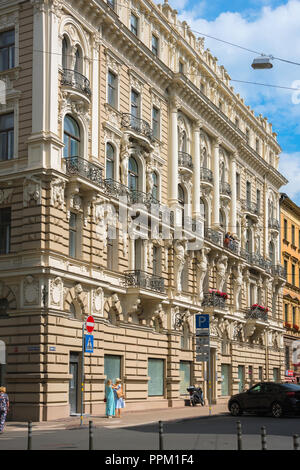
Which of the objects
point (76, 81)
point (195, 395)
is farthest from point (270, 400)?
point (76, 81)

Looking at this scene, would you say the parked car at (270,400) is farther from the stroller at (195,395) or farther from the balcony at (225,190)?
the balcony at (225,190)

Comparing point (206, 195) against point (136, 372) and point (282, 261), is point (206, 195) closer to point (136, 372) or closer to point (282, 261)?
point (136, 372)

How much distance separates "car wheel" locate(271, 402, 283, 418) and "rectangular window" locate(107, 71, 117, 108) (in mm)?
16362

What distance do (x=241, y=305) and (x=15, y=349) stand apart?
2821 centimetres

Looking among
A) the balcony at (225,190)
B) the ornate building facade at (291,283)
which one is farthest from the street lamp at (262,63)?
the ornate building facade at (291,283)

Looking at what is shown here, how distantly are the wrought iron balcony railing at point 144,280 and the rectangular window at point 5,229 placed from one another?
7.15m

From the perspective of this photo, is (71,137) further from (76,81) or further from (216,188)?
(216,188)

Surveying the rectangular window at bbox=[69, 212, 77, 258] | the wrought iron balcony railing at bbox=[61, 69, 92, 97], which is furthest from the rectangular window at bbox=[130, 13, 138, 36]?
the rectangular window at bbox=[69, 212, 77, 258]

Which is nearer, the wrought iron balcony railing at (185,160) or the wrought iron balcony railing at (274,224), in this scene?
the wrought iron balcony railing at (185,160)

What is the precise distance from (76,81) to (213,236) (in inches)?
724

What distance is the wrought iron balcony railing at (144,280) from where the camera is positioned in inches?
1448

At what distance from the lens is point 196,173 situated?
46531mm

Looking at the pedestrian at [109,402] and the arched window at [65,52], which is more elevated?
the arched window at [65,52]

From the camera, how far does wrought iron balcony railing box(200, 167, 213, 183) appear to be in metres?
48.1
